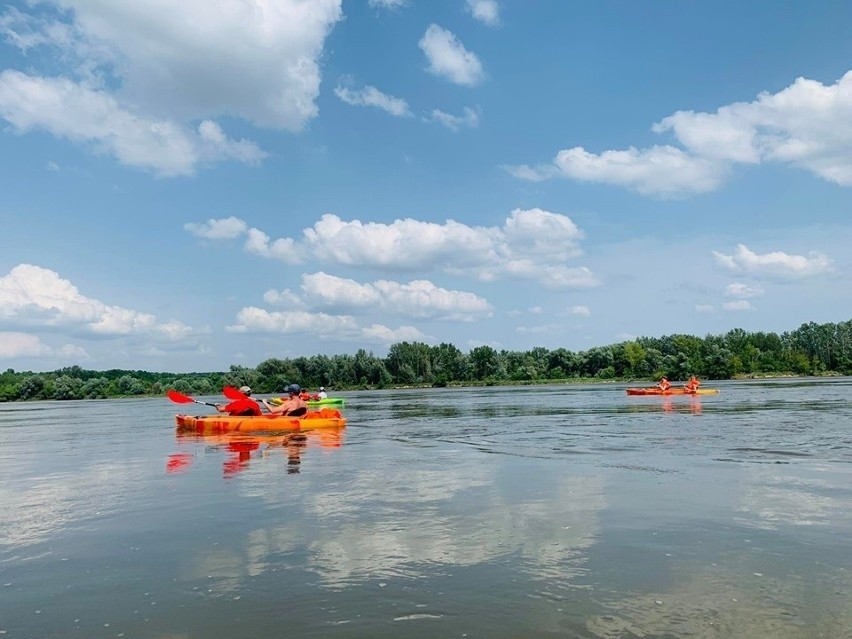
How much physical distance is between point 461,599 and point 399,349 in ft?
394

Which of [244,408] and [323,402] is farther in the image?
[323,402]

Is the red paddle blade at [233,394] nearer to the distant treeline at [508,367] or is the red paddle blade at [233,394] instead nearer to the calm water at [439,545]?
the calm water at [439,545]

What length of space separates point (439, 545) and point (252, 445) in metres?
14.6

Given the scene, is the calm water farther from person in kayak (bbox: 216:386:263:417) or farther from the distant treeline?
the distant treeline

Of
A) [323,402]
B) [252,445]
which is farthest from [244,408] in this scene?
[323,402]

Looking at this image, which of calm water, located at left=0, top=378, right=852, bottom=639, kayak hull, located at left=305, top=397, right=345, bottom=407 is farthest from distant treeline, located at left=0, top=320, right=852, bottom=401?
calm water, located at left=0, top=378, right=852, bottom=639

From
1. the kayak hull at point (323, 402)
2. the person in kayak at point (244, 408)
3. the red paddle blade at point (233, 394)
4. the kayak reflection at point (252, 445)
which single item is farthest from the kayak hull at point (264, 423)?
the kayak hull at point (323, 402)

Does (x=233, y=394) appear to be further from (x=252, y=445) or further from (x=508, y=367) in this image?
(x=508, y=367)

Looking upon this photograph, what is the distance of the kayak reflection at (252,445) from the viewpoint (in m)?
17.4

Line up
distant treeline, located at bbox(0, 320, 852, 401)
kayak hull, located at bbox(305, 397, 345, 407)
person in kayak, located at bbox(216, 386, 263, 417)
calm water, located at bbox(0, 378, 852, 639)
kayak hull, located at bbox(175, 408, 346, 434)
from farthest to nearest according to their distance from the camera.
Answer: distant treeline, located at bbox(0, 320, 852, 401) < kayak hull, located at bbox(305, 397, 345, 407) < person in kayak, located at bbox(216, 386, 263, 417) < kayak hull, located at bbox(175, 408, 346, 434) < calm water, located at bbox(0, 378, 852, 639)

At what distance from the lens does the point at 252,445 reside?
22.1 m

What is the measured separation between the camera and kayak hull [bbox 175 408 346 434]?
Result: 24.9 m

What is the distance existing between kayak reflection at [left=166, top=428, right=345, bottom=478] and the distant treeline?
8330 centimetres

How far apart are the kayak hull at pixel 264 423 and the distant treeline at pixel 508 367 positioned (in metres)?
82.0
